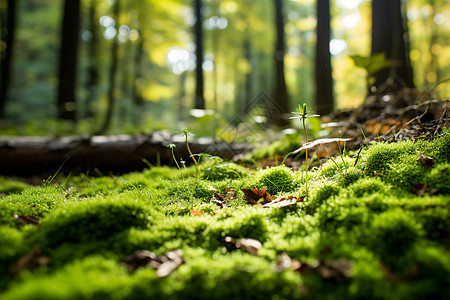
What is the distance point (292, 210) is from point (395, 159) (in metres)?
0.92

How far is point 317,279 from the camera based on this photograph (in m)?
1.11

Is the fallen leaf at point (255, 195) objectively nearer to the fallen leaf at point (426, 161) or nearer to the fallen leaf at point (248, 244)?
the fallen leaf at point (248, 244)

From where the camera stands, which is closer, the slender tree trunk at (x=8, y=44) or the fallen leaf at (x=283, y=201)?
the fallen leaf at (x=283, y=201)

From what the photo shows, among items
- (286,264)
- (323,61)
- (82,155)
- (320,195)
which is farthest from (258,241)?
(323,61)

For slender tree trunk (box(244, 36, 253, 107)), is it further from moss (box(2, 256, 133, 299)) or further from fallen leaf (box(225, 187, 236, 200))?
moss (box(2, 256, 133, 299))

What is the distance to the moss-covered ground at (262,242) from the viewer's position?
41.6 inches

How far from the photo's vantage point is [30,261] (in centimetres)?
125

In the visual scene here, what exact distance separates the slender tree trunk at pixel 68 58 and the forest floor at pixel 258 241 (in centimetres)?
826

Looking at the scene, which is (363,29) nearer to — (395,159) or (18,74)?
(395,159)

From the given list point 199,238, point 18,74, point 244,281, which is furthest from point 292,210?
point 18,74

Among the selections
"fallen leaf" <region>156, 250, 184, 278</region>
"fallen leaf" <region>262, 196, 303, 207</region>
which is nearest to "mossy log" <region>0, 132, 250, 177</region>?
"fallen leaf" <region>262, 196, 303, 207</region>

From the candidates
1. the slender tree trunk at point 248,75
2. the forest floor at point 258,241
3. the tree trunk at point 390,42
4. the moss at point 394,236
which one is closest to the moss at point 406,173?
the forest floor at point 258,241

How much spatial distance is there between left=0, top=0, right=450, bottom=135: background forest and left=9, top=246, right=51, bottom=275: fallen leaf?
4.58 metres

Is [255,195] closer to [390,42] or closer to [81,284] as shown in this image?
[81,284]
